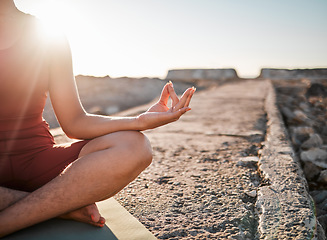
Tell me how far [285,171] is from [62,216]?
1316 millimetres

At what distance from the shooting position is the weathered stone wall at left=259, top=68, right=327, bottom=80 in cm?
2339

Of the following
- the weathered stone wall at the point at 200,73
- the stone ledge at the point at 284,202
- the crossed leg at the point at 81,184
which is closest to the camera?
the crossed leg at the point at 81,184

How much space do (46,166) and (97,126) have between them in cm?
27

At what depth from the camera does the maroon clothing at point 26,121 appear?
3.81 feet

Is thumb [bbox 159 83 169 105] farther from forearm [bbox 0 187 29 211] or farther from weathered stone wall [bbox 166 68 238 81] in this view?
weathered stone wall [bbox 166 68 238 81]

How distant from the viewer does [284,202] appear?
1372 mm

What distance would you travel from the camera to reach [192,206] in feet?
4.56

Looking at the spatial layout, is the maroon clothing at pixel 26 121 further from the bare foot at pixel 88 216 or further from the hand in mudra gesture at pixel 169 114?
the hand in mudra gesture at pixel 169 114

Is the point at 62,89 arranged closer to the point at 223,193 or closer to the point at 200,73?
the point at 223,193

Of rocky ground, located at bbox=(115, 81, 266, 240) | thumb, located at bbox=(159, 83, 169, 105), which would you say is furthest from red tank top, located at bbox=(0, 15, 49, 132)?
rocky ground, located at bbox=(115, 81, 266, 240)

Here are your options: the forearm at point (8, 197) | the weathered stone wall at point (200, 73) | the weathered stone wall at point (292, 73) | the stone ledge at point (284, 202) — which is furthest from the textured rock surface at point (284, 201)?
the weathered stone wall at point (200, 73)

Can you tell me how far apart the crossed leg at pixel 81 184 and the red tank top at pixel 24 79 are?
12.3 inches

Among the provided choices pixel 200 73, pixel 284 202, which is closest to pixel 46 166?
pixel 284 202

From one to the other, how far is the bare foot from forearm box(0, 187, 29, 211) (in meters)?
0.20
